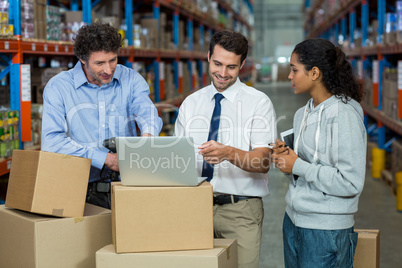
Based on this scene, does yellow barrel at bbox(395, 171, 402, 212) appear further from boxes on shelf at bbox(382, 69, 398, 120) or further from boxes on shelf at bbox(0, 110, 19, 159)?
boxes on shelf at bbox(0, 110, 19, 159)

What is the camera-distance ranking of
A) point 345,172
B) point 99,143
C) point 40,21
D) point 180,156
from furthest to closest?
1. point 40,21
2. point 99,143
3. point 345,172
4. point 180,156

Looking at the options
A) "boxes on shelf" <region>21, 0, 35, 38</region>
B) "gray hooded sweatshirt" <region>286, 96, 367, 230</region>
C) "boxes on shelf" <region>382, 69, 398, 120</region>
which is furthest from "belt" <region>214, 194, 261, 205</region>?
"boxes on shelf" <region>382, 69, 398, 120</region>

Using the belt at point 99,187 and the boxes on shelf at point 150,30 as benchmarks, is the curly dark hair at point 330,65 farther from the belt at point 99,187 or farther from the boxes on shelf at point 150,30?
the boxes on shelf at point 150,30

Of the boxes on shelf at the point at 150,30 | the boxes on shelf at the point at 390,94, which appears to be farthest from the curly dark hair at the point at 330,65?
the boxes on shelf at the point at 150,30

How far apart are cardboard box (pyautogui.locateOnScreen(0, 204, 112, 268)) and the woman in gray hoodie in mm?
856

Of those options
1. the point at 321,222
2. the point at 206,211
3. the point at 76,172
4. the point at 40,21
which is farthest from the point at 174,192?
the point at 40,21

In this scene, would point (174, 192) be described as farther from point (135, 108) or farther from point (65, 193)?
point (135, 108)

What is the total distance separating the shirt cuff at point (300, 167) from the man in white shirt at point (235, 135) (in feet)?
0.72

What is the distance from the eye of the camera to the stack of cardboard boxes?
2.02 metres

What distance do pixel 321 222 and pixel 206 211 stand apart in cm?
50

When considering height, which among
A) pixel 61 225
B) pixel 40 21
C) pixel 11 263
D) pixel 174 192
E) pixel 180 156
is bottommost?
pixel 11 263

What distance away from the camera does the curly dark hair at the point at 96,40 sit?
2.57m

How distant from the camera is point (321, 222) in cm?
218

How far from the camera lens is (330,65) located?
86.1 inches
